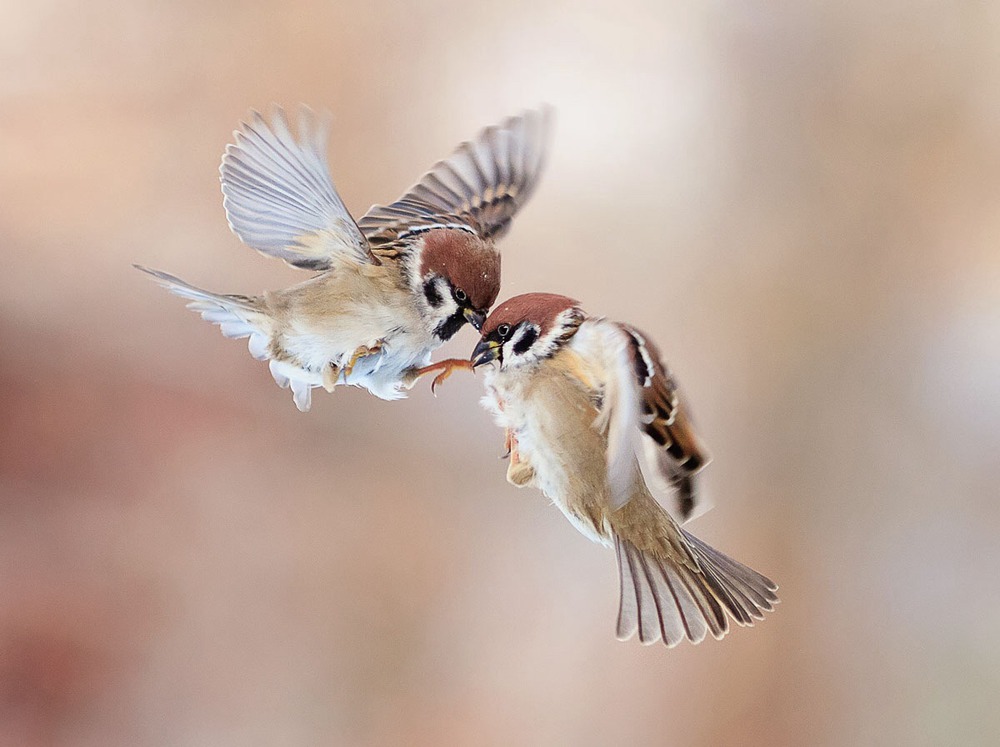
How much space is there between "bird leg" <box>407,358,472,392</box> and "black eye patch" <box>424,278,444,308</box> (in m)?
0.02

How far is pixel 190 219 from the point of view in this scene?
1.00 m

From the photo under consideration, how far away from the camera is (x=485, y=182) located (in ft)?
1.73

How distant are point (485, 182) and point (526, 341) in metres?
0.22

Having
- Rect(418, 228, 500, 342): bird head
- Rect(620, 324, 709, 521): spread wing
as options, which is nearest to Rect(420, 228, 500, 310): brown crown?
Rect(418, 228, 500, 342): bird head

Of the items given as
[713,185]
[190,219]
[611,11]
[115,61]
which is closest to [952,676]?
[713,185]

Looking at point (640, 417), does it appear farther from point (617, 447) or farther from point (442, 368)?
point (442, 368)

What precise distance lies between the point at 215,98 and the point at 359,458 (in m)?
0.42

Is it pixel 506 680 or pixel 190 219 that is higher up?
pixel 190 219

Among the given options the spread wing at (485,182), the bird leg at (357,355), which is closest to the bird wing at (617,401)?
the bird leg at (357,355)

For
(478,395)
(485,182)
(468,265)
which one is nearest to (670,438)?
(468,265)

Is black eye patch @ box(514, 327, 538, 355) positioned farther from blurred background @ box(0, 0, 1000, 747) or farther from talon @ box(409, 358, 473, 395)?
blurred background @ box(0, 0, 1000, 747)

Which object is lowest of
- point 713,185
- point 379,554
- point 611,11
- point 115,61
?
point 379,554

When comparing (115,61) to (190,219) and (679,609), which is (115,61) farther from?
(679,609)

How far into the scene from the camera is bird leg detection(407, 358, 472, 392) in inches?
14.7
